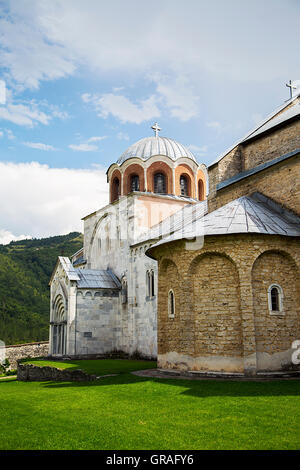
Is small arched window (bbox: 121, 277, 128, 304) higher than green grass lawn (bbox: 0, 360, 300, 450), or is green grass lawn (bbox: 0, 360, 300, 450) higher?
small arched window (bbox: 121, 277, 128, 304)

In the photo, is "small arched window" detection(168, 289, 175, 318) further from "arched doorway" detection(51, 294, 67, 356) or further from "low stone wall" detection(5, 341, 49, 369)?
"low stone wall" detection(5, 341, 49, 369)

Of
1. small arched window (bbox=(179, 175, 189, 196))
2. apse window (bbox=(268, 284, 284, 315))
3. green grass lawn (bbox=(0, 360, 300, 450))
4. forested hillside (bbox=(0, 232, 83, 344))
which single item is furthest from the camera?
forested hillside (bbox=(0, 232, 83, 344))

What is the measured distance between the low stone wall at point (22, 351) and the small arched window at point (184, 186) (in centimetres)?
1329

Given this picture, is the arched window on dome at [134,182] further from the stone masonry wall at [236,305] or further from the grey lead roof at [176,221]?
the stone masonry wall at [236,305]

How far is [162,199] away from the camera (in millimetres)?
19844

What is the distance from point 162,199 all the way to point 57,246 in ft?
153

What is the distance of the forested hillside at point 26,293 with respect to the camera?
124 ft

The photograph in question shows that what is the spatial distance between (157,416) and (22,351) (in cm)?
2019

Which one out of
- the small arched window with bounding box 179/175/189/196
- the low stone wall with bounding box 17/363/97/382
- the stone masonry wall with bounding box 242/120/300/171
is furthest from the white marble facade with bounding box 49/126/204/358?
the stone masonry wall with bounding box 242/120/300/171

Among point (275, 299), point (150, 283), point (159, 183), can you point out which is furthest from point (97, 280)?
point (275, 299)

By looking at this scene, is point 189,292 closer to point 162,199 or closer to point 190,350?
point 190,350

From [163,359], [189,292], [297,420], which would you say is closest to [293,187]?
[189,292]

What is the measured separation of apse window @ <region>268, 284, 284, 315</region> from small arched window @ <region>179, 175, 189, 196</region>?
38.8ft

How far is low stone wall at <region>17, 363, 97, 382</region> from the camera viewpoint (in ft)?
34.4
